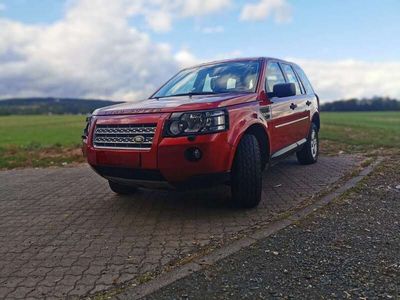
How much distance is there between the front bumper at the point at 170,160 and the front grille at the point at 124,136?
5cm

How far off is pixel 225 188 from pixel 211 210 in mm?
1057

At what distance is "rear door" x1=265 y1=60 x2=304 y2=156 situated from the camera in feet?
17.0

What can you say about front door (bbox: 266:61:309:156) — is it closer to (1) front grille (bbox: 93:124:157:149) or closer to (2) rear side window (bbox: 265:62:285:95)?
(2) rear side window (bbox: 265:62:285:95)

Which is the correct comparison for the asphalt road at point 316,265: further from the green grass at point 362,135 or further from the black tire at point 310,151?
the green grass at point 362,135

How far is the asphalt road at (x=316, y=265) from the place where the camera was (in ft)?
8.76

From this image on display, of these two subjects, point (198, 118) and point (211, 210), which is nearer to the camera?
point (198, 118)

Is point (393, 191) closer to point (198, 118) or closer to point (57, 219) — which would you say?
point (198, 118)

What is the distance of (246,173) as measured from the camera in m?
A: 4.22

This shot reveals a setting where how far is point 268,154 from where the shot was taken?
491 centimetres

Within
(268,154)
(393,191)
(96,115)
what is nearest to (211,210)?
(268,154)

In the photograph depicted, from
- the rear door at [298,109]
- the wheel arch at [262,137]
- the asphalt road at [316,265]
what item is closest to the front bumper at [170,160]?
the wheel arch at [262,137]

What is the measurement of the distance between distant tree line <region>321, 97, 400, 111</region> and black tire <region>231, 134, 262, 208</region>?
2898 inches

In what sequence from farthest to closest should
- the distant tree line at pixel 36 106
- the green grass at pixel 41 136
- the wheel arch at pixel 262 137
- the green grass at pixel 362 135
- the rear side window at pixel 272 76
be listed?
the distant tree line at pixel 36 106, the green grass at pixel 41 136, the green grass at pixel 362 135, the rear side window at pixel 272 76, the wheel arch at pixel 262 137

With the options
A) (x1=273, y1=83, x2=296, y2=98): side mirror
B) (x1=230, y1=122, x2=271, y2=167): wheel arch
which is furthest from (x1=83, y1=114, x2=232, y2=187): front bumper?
(x1=273, y1=83, x2=296, y2=98): side mirror
